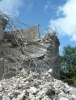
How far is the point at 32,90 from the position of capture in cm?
317

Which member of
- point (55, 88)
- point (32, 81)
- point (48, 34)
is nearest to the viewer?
point (55, 88)

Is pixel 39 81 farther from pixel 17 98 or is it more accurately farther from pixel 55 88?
pixel 17 98

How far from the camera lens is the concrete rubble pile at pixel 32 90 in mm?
3031

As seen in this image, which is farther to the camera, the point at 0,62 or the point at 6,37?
the point at 6,37

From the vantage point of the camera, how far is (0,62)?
13.6 feet

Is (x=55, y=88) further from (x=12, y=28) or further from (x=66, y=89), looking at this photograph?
(x=12, y=28)

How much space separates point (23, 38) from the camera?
477 centimetres

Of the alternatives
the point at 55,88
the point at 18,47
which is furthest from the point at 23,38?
the point at 55,88

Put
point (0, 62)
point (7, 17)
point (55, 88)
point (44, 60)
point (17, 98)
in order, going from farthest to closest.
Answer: point (44, 60)
point (7, 17)
point (0, 62)
point (55, 88)
point (17, 98)

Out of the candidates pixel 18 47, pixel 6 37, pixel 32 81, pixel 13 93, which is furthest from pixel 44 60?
pixel 13 93

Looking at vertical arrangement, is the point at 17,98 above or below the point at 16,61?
below

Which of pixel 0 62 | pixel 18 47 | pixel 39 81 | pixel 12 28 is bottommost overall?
pixel 39 81

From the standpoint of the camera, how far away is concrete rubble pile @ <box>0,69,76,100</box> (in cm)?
303

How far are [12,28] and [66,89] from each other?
6.14 ft
